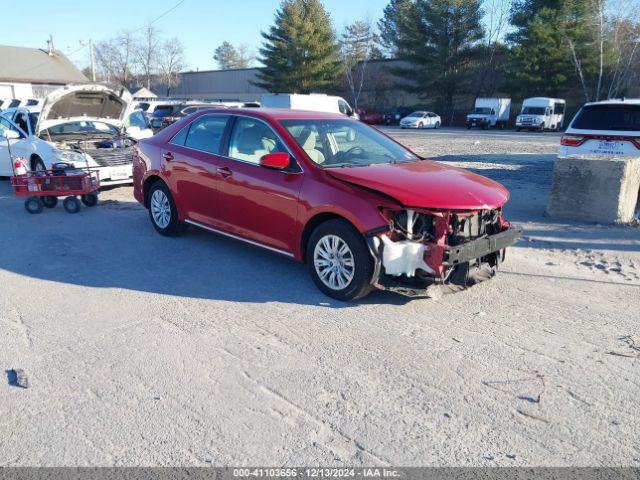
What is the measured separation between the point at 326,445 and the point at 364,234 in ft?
7.13

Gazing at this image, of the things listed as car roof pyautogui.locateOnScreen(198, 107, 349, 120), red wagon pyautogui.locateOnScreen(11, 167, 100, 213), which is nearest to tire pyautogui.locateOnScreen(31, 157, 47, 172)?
red wagon pyautogui.locateOnScreen(11, 167, 100, 213)

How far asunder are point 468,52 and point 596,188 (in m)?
47.5

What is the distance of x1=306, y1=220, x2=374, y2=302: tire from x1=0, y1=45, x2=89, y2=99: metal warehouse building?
52431 mm

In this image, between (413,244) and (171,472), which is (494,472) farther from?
(413,244)

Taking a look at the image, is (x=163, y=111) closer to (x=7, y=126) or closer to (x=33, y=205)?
(x=7, y=126)

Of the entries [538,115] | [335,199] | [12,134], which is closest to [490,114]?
[538,115]

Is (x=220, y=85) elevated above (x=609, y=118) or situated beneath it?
elevated above

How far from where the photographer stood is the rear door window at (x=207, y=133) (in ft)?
21.5

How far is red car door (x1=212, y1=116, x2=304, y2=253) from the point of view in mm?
5594

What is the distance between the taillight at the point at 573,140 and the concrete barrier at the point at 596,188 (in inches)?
50.7

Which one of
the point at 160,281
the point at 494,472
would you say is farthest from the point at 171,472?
the point at 160,281

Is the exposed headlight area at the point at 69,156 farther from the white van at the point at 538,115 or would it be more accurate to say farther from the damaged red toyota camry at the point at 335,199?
the white van at the point at 538,115

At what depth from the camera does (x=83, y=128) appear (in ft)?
38.3

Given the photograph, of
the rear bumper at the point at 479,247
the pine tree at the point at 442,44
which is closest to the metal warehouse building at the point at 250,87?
the pine tree at the point at 442,44
